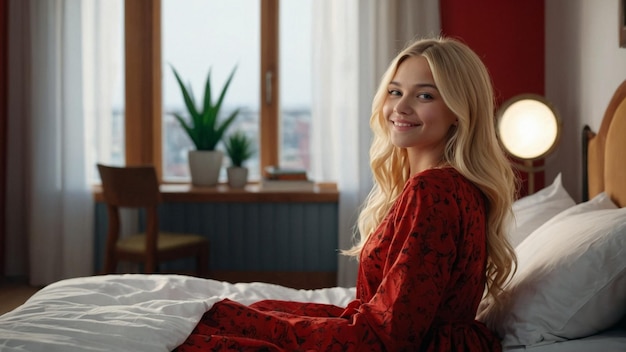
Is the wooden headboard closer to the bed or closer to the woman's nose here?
the bed

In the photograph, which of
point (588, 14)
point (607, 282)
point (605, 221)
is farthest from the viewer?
point (588, 14)

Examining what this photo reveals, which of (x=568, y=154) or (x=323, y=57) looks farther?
(x=323, y=57)

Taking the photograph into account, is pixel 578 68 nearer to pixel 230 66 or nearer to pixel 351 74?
pixel 351 74

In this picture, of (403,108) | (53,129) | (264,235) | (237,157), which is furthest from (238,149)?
(403,108)

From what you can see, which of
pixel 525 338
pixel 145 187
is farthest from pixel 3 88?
pixel 525 338

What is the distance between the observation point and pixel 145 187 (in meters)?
3.98

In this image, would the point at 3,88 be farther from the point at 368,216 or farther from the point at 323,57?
the point at 368,216

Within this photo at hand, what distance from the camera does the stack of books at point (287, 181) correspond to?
14.8 feet

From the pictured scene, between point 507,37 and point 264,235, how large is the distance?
1905 millimetres

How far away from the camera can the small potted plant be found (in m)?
4.57

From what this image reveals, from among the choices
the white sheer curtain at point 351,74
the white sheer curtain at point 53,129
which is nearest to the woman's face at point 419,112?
the white sheer curtain at point 351,74

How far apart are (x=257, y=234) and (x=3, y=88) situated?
1.81 m

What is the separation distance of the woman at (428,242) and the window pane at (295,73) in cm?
296

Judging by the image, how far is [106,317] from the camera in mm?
1660
